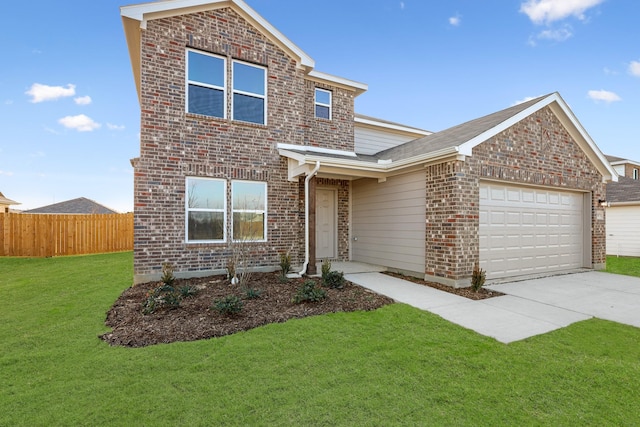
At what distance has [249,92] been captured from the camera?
888 centimetres

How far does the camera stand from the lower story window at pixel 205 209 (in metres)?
8.10

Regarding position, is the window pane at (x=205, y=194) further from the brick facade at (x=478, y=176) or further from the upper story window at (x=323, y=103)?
the brick facade at (x=478, y=176)

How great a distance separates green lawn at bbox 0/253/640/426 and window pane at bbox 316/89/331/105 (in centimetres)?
785

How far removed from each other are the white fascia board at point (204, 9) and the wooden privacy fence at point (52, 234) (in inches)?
473

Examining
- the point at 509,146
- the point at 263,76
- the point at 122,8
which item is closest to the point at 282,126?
the point at 263,76

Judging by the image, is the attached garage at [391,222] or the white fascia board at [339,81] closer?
the attached garage at [391,222]

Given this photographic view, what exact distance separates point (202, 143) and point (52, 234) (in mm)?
11785

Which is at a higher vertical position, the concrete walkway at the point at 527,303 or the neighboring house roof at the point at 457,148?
the neighboring house roof at the point at 457,148

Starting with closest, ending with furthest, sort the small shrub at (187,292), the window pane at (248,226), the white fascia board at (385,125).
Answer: the small shrub at (187,292)
the window pane at (248,226)
the white fascia board at (385,125)

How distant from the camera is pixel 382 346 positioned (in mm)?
4090

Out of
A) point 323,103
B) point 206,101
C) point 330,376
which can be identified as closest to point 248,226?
point 206,101

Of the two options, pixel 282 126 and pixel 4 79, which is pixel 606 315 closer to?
pixel 282 126

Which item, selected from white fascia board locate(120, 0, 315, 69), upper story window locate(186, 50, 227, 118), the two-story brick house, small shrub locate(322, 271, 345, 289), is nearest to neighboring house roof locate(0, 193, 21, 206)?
the two-story brick house

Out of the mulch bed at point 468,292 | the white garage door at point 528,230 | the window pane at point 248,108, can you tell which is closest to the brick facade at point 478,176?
the mulch bed at point 468,292
